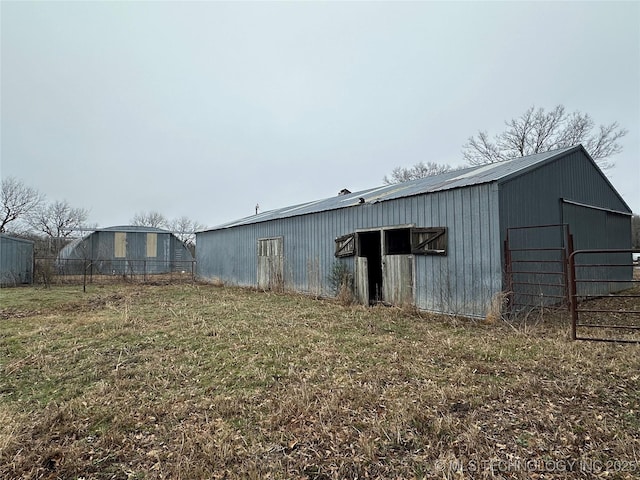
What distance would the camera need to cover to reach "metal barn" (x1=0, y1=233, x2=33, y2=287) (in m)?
14.5

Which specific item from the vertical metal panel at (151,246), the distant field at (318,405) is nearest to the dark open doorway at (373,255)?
the distant field at (318,405)

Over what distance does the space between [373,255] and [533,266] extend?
176 inches

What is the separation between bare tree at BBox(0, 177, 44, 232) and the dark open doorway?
114 ft

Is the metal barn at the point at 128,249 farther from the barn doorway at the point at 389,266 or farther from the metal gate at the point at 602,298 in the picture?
the metal gate at the point at 602,298

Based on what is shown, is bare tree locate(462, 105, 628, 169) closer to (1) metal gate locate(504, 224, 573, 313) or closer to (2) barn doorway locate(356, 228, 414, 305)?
(1) metal gate locate(504, 224, 573, 313)

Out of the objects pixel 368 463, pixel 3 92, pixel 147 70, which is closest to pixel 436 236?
pixel 368 463

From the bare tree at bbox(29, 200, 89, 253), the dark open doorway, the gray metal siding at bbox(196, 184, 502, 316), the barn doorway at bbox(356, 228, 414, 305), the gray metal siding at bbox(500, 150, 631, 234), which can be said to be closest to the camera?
the gray metal siding at bbox(196, 184, 502, 316)

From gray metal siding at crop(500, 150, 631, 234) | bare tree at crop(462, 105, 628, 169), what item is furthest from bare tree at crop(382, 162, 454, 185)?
gray metal siding at crop(500, 150, 631, 234)

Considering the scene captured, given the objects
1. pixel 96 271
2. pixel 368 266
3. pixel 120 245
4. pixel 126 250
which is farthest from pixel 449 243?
pixel 120 245

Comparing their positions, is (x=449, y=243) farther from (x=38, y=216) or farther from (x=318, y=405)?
(x=38, y=216)

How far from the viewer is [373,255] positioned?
34.9 ft

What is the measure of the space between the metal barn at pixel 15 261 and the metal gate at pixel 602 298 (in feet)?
65.9

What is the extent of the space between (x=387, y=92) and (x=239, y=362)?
14.6 meters

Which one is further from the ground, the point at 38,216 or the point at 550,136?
the point at 550,136
